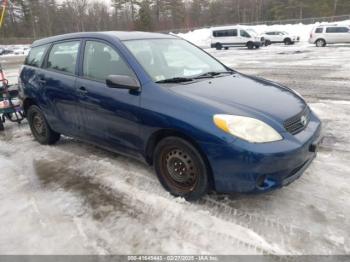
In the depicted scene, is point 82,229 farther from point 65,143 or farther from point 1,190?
point 65,143

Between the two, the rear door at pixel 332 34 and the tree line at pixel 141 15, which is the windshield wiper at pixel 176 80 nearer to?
the rear door at pixel 332 34

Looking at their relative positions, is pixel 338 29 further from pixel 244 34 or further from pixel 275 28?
pixel 275 28

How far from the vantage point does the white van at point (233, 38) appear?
95.9 ft

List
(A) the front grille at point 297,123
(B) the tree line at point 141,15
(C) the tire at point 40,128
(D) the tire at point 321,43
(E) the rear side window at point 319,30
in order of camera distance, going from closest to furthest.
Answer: (A) the front grille at point 297,123
(C) the tire at point 40,128
(E) the rear side window at point 319,30
(D) the tire at point 321,43
(B) the tree line at point 141,15

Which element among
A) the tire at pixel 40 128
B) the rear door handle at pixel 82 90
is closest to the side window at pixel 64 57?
the rear door handle at pixel 82 90

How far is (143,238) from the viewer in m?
2.96

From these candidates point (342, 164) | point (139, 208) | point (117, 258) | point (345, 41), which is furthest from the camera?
point (345, 41)

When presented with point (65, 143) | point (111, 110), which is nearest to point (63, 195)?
point (111, 110)

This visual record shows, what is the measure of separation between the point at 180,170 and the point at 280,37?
31.5 meters

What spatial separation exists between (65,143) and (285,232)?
3878mm

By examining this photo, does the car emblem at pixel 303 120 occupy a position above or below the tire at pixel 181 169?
above

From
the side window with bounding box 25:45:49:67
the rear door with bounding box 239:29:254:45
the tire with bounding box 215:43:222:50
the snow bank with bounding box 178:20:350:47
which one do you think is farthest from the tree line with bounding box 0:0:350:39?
the side window with bounding box 25:45:49:67

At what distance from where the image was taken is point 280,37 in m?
31.9

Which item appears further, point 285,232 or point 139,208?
point 139,208
